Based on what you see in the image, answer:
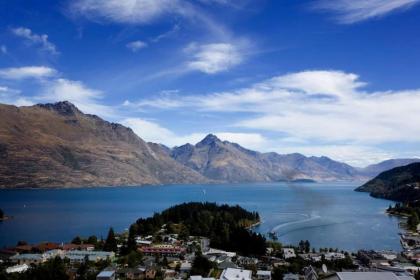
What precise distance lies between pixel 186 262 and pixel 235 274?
7557mm

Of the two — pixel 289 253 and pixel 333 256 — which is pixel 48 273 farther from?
pixel 333 256

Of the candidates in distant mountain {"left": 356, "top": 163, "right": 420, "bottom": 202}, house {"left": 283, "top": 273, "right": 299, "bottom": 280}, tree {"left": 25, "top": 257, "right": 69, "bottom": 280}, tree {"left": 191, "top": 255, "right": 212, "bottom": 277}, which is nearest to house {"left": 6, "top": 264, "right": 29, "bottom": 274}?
tree {"left": 25, "top": 257, "right": 69, "bottom": 280}

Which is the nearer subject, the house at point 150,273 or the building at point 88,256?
the house at point 150,273

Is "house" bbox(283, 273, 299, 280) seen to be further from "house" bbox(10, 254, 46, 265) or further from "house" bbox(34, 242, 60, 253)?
"house" bbox(34, 242, 60, 253)

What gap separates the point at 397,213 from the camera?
102m

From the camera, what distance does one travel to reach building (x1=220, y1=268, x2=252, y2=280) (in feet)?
111

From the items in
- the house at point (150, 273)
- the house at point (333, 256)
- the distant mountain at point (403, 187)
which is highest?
the distant mountain at point (403, 187)

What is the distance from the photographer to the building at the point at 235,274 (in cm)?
3369

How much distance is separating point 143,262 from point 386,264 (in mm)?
22230

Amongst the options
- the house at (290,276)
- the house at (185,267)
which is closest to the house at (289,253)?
the house at (290,276)

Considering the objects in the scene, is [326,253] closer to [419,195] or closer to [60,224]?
[60,224]

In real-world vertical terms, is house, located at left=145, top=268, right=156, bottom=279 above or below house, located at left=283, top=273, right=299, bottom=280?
below

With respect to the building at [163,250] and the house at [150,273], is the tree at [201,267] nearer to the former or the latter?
the house at [150,273]

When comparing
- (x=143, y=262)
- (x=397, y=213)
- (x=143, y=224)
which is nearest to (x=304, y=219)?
(x=397, y=213)
